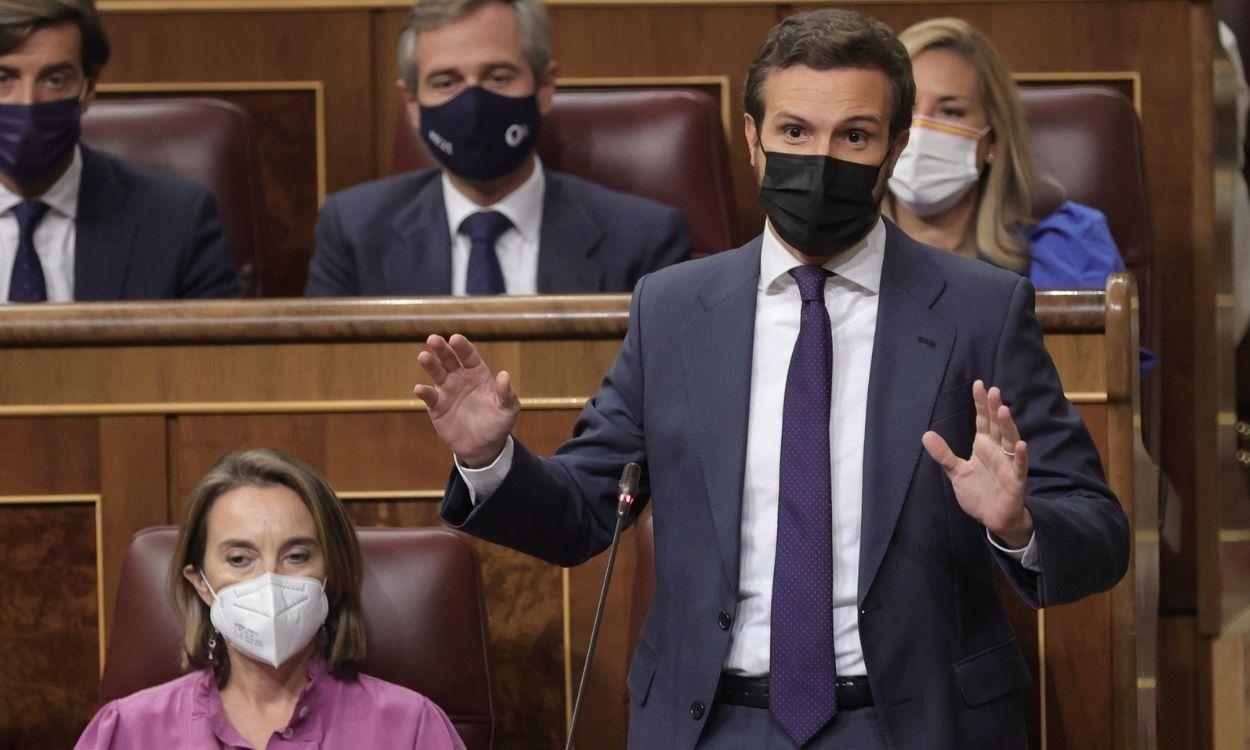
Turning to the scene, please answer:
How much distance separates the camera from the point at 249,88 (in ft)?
7.85

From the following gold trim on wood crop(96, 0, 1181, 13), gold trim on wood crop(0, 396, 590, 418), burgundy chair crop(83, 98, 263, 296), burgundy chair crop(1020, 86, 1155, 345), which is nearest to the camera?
gold trim on wood crop(0, 396, 590, 418)

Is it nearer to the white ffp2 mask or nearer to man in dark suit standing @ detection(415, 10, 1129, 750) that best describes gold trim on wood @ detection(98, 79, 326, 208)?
the white ffp2 mask

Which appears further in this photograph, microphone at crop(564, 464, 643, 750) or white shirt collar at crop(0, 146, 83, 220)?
white shirt collar at crop(0, 146, 83, 220)

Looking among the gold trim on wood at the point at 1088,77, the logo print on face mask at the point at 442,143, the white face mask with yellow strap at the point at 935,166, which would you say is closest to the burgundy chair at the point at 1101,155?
the gold trim on wood at the point at 1088,77

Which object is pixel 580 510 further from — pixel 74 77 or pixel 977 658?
pixel 74 77

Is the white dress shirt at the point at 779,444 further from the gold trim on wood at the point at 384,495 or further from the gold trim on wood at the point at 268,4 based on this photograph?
the gold trim on wood at the point at 268,4

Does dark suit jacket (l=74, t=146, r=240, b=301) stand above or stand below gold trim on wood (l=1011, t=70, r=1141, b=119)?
below

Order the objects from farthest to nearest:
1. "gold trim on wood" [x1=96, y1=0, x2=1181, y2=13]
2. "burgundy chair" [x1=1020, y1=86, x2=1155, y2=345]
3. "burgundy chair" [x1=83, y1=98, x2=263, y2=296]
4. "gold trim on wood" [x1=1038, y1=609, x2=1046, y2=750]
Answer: "gold trim on wood" [x1=96, y1=0, x2=1181, y2=13] → "burgundy chair" [x1=83, y1=98, x2=263, y2=296] → "burgundy chair" [x1=1020, y1=86, x2=1155, y2=345] → "gold trim on wood" [x1=1038, y1=609, x2=1046, y2=750]

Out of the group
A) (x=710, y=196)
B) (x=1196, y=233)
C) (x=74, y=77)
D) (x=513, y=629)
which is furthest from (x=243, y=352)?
(x=1196, y=233)

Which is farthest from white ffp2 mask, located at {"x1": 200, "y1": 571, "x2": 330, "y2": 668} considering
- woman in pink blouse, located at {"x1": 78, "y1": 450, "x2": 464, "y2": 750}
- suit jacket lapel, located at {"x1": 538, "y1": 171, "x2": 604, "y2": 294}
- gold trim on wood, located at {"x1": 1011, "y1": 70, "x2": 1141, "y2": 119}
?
gold trim on wood, located at {"x1": 1011, "y1": 70, "x2": 1141, "y2": 119}

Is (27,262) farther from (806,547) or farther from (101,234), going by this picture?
(806,547)

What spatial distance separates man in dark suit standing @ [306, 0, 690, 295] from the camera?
2.04 metres

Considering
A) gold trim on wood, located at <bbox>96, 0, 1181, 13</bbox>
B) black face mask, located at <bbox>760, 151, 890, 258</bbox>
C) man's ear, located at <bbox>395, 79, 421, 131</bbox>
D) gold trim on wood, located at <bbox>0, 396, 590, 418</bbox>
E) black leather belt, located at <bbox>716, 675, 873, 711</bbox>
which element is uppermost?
gold trim on wood, located at <bbox>96, 0, 1181, 13</bbox>

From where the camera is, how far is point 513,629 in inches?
62.1
